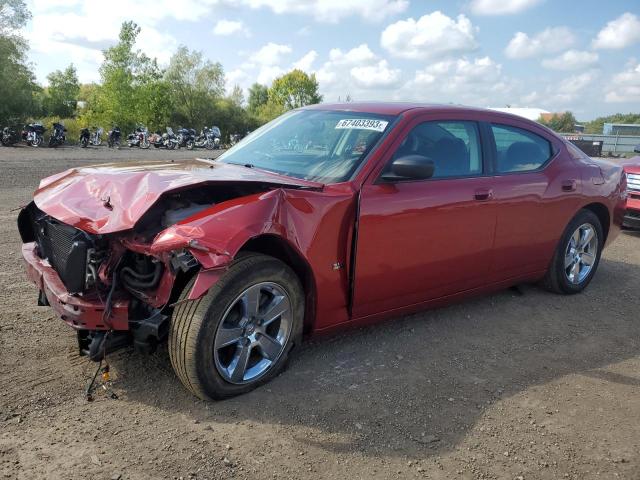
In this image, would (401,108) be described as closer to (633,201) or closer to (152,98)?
(633,201)

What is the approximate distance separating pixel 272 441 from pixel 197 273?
936 millimetres

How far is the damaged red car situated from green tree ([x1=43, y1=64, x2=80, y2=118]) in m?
43.3

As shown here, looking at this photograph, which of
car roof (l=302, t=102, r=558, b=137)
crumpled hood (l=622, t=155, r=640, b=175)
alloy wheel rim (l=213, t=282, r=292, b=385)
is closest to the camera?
alloy wheel rim (l=213, t=282, r=292, b=385)

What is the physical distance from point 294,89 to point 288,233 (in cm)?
8617

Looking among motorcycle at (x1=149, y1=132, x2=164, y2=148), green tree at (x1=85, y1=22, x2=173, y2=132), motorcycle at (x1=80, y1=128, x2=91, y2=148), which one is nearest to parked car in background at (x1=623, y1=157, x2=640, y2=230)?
motorcycle at (x1=80, y1=128, x2=91, y2=148)

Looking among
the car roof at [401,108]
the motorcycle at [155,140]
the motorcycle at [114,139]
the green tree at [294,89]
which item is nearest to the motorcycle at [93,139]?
the motorcycle at [114,139]

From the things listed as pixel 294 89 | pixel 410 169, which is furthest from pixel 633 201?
pixel 294 89

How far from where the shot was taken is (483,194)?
408 cm

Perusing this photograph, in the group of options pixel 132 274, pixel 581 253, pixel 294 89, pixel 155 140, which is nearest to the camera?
pixel 132 274

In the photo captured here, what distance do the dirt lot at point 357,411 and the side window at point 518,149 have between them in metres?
1.35

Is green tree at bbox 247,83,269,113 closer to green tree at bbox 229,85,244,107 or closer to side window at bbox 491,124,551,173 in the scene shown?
green tree at bbox 229,85,244,107

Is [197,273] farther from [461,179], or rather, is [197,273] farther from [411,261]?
[461,179]

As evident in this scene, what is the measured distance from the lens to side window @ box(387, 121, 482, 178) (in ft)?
12.5

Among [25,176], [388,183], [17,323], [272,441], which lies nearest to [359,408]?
[272,441]
